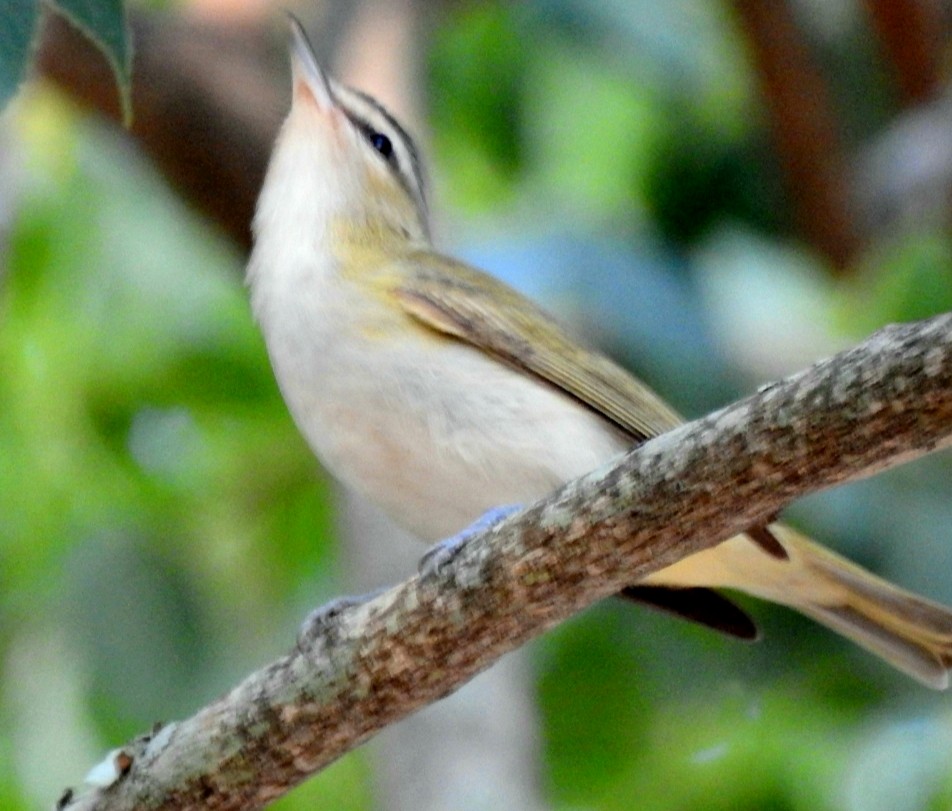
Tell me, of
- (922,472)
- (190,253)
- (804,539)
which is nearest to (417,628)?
(804,539)

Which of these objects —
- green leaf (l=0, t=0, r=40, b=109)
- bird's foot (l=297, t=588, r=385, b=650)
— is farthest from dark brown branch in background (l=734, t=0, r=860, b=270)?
green leaf (l=0, t=0, r=40, b=109)

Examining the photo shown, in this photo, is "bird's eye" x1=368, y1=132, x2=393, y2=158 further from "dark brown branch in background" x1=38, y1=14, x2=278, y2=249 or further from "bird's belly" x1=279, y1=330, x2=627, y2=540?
"dark brown branch in background" x1=38, y1=14, x2=278, y2=249

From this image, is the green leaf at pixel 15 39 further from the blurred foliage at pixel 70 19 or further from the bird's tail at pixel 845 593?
the bird's tail at pixel 845 593

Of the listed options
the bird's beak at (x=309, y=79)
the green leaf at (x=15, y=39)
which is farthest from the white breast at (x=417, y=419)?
the green leaf at (x=15, y=39)

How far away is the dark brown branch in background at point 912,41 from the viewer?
5.43 m

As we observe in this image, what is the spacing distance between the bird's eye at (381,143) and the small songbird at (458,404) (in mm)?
270

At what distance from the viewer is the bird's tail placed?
11.2ft

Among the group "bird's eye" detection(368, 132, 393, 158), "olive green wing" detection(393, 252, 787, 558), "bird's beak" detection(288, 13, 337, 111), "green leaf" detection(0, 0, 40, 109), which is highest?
"green leaf" detection(0, 0, 40, 109)

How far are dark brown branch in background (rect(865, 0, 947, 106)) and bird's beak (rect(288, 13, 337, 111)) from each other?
234 cm

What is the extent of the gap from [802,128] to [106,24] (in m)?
3.62

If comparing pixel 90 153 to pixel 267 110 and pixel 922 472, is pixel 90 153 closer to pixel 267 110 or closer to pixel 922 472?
pixel 267 110

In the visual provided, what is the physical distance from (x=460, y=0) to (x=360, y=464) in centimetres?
342

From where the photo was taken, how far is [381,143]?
4.10 meters

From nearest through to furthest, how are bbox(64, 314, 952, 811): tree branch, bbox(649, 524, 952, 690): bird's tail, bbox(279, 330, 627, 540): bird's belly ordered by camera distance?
1. bbox(64, 314, 952, 811): tree branch
2. bbox(279, 330, 627, 540): bird's belly
3. bbox(649, 524, 952, 690): bird's tail
